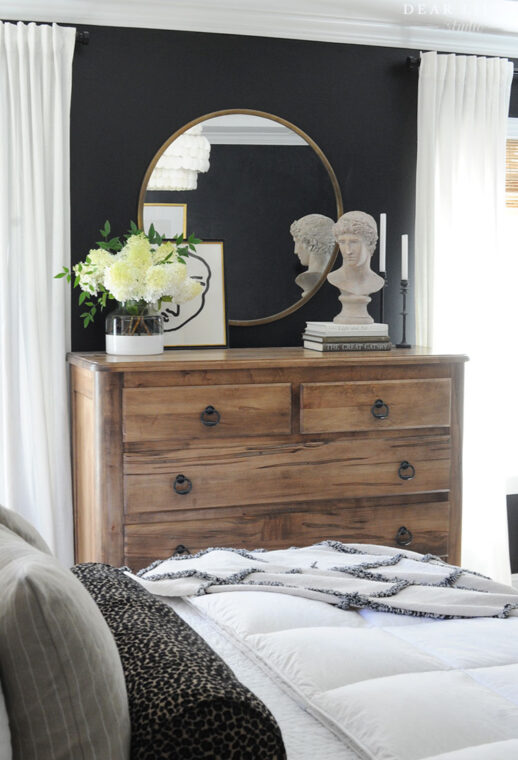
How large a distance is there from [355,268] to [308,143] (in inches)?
24.5

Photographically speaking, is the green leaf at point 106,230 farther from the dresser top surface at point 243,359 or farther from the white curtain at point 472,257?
the white curtain at point 472,257

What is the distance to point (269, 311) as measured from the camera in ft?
12.1

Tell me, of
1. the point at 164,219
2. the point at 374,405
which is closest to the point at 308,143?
the point at 164,219

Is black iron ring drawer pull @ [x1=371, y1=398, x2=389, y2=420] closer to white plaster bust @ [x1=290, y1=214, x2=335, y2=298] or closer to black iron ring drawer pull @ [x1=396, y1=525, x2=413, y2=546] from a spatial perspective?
black iron ring drawer pull @ [x1=396, y1=525, x2=413, y2=546]

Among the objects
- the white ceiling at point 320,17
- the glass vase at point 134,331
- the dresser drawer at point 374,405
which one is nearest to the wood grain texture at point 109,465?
the glass vase at point 134,331

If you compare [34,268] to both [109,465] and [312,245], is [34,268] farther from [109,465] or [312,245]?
[312,245]

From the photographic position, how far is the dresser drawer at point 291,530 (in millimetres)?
2939

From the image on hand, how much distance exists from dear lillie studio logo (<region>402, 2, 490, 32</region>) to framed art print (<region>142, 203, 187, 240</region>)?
124 cm

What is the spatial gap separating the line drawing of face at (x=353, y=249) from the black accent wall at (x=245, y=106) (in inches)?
12.8

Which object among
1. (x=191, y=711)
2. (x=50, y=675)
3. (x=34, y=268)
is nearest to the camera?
(x=50, y=675)

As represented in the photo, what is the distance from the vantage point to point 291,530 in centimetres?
309

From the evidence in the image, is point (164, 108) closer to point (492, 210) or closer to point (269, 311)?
point (269, 311)

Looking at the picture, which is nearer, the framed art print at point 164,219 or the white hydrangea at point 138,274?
the white hydrangea at point 138,274

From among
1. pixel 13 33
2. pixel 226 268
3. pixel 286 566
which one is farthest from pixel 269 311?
pixel 286 566
